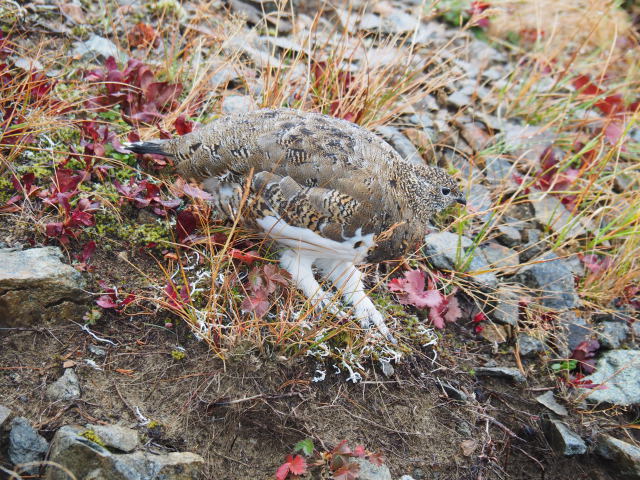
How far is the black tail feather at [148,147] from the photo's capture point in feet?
10.6

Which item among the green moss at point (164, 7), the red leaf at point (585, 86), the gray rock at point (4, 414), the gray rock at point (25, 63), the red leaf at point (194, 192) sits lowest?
the gray rock at point (4, 414)

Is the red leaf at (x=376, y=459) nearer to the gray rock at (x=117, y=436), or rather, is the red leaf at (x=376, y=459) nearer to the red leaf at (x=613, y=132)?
the gray rock at (x=117, y=436)

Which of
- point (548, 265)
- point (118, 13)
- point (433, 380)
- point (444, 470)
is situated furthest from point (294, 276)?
point (118, 13)

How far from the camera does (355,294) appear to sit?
134 inches

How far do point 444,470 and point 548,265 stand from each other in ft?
5.58

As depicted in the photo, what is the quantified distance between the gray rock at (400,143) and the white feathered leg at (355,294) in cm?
122

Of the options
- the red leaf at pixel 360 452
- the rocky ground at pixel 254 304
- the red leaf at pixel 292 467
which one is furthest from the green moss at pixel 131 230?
the red leaf at pixel 360 452

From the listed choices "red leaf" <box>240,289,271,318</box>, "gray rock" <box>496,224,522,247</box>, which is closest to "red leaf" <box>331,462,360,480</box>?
"red leaf" <box>240,289,271,318</box>

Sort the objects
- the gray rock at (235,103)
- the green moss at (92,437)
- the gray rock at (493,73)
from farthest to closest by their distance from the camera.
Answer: the gray rock at (493,73) < the gray rock at (235,103) < the green moss at (92,437)

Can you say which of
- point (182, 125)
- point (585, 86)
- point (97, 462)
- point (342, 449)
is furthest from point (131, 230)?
point (585, 86)

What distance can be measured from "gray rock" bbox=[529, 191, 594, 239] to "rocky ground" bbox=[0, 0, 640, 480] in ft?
0.12

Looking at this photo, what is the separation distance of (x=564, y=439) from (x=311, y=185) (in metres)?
1.92

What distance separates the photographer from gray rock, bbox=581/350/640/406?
351 centimetres

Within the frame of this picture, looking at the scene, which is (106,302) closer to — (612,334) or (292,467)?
(292,467)
